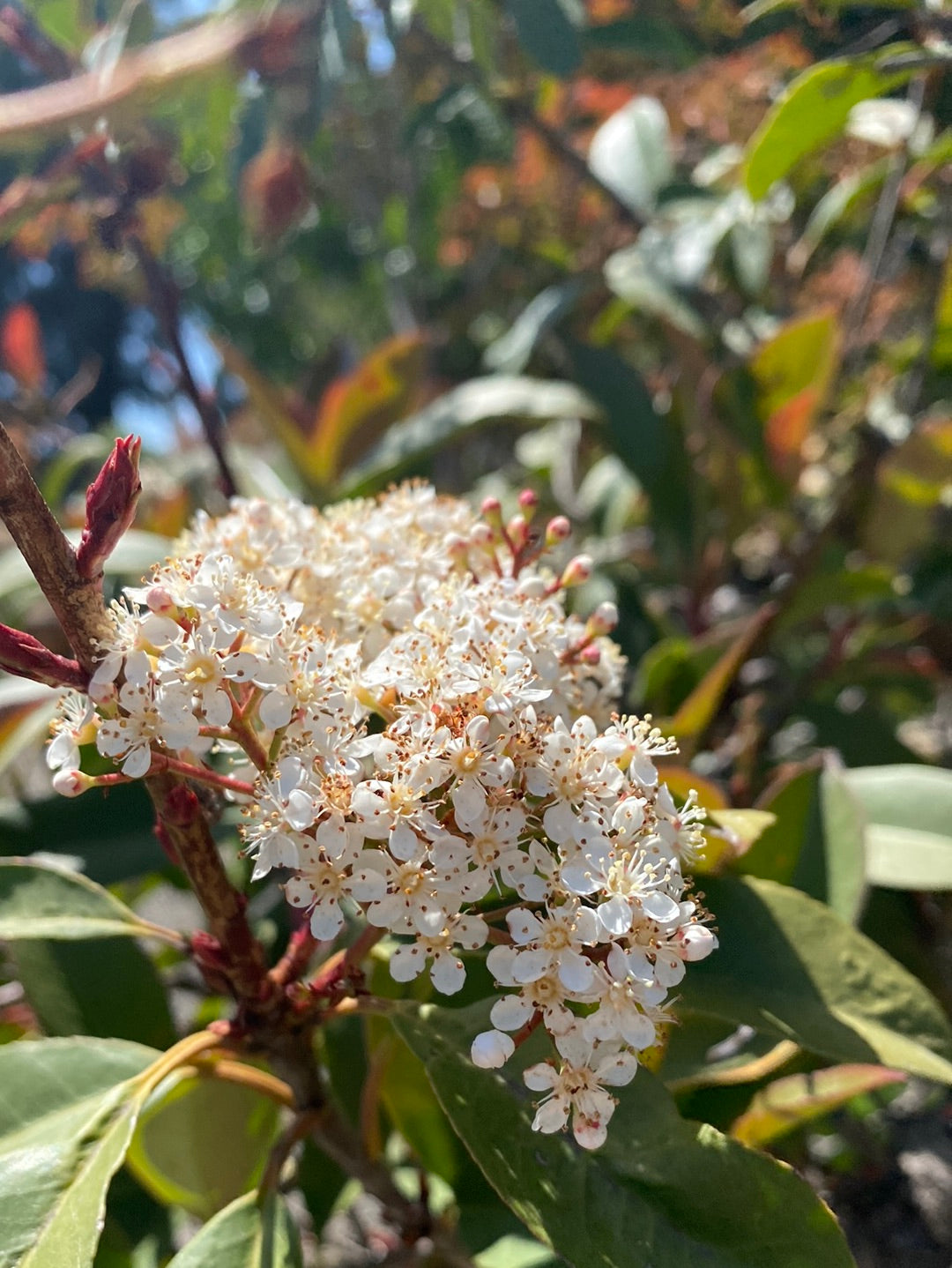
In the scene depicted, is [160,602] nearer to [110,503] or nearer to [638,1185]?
[110,503]

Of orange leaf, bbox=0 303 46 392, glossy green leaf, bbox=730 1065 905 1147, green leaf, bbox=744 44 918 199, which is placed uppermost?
orange leaf, bbox=0 303 46 392

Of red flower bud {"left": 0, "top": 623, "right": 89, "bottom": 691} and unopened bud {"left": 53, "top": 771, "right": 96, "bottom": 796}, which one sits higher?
red flower bud {"left": 0, "top": 623, "right": 89, "bottom": 691}

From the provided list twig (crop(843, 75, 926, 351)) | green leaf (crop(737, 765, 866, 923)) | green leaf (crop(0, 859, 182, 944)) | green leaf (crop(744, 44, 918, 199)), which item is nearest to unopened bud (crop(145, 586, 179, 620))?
green leaf (crop(0, 859, 182, 944))

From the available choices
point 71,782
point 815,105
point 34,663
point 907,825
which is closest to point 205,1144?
point 71,782

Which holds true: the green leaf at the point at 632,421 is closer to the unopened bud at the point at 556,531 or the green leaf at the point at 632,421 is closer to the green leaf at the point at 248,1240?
the unopened bud at the point at 556,531

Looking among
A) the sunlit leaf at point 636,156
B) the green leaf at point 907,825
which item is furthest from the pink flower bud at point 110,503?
the sunlit leaf at point 636,156

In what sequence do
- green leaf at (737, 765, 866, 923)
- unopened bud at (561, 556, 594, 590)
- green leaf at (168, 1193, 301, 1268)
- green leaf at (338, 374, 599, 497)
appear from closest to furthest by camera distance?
green leaf at (168, 1193, 301, 1268) < unopened bud at (561, 556, 594, 590) < green leaf at (737, 765, 866, 923) < green leaf at (338, 374, 599, 497)

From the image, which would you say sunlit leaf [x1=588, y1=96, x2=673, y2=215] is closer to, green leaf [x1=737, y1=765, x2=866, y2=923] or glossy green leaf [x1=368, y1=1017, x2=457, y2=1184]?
green leaf [x1=737, y1=765, x2=866, y2=923]
